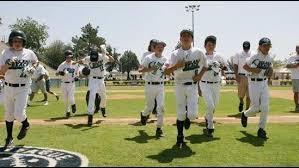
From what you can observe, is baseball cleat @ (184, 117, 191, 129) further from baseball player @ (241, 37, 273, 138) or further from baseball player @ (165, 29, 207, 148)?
baseball player @ (241, 37, 273, 138)

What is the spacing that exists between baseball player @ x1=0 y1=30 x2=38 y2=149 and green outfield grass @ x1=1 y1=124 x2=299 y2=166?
0.78 metres

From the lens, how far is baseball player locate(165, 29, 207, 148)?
935cm

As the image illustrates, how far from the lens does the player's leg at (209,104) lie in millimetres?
10992

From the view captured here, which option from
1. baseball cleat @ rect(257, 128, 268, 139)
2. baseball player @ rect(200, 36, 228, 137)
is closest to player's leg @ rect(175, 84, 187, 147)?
baseball player @ rect(200, 36, 228, 137)

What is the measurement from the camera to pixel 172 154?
8648 millimetres

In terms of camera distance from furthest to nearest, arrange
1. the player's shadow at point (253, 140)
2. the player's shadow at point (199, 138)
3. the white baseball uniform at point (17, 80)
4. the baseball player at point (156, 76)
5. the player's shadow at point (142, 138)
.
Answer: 1. the baseball player at point (156, 76)
2. the player's shadow at point (142, 138)
3. the player's shadow at point (199, 138)
4. the player's shadow at point (253, 140)
5. the white baseball uniform at point (17, 80)

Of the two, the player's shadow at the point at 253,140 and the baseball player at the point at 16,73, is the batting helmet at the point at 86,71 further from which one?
the player's shadow at the point at 253,140

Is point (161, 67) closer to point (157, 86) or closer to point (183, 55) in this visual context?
point (157, 86)

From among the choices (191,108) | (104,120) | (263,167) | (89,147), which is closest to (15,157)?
(89,147)

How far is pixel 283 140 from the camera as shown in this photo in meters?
10.2

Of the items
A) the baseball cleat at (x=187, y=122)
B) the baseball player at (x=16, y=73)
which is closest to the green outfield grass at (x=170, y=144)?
the baseball cleat at (x=187, y=122)

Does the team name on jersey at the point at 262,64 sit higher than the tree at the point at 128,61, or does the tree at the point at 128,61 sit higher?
the tree at the point at 128,61

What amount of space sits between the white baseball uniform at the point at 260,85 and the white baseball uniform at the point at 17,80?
211 inches

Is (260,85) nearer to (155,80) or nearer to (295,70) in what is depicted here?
(155,80)
